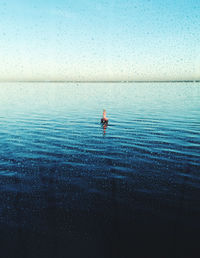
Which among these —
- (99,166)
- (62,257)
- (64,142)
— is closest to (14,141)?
(64,142)

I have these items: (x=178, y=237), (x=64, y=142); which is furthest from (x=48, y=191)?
(x=64, y=142)

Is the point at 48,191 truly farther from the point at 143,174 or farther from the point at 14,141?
the point at 14,141

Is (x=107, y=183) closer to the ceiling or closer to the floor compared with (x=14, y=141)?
closer to the floor

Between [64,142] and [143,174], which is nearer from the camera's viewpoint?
[143,174]

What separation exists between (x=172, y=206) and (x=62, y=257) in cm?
680

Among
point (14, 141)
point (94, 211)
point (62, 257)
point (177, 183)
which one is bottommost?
point (62, 257)

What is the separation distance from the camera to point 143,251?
30.0 ft

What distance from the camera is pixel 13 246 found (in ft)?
30.9

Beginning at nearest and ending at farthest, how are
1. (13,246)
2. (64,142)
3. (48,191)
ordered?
1. (13,246)
2. (48,191)
3. (64,142)

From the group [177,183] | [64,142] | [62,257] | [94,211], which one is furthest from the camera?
[64,142]

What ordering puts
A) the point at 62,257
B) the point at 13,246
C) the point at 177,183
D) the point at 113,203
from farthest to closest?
the point at 177,183
the point at 113,203
the point at 13,246
the point at 62,257

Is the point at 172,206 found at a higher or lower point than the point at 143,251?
higher

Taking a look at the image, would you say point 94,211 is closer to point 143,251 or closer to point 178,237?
point 143,251

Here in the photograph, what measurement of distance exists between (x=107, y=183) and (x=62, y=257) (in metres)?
6.67
